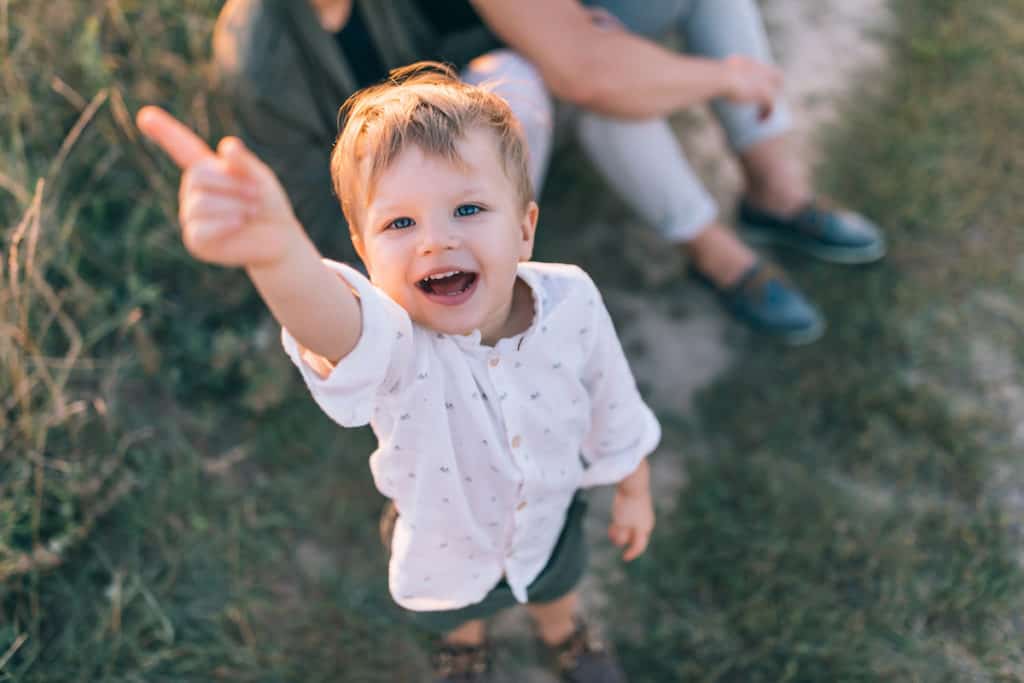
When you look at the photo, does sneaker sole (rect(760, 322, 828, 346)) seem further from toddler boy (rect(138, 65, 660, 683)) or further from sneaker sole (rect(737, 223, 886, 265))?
toddler boy (rect(138, 65, 660, 683))

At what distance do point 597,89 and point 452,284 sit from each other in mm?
1063

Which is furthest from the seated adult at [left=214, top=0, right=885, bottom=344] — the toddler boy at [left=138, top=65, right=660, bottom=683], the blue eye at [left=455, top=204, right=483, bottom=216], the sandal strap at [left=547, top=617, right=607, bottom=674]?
the sandal strap at [left=547, top=617, right=607, bottom=674]

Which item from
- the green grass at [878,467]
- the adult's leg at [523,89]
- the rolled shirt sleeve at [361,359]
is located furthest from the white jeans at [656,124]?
the rolled shirt sleeve at [361,359]

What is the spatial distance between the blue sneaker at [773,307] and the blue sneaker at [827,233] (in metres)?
0.21

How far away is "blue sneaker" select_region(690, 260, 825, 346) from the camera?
95.5 inches

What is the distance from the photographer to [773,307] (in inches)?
95.7

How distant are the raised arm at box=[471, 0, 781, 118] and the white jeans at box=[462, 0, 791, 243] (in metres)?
0.06

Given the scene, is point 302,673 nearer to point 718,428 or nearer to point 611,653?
point 611,653

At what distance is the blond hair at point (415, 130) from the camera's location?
1.08 meters

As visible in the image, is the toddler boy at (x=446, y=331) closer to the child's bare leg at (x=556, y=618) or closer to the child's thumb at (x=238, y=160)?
the child's thumb at (x=238, y=160)

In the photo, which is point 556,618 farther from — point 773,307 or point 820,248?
point 820,248

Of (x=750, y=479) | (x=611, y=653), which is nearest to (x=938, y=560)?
(x=750, y=479)

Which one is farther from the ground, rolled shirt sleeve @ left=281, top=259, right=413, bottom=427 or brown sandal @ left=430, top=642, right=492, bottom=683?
rolled shirt sleeve @ left=281, top=259, right=413, bottom=427

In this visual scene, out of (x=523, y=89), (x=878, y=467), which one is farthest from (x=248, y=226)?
(x=878, y=467)
